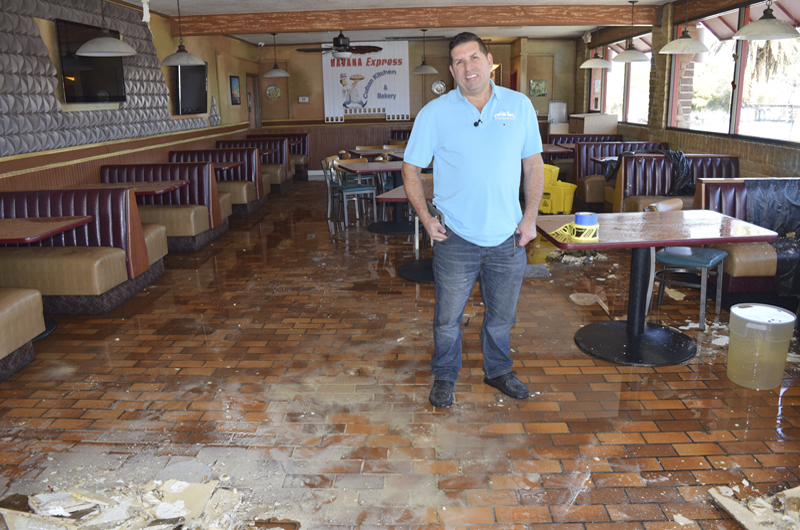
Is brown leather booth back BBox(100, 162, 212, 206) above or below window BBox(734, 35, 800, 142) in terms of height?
below

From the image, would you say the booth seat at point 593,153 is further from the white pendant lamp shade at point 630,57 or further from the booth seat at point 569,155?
the booth seat at point 569,155

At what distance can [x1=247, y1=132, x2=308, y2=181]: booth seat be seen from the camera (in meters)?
13.5

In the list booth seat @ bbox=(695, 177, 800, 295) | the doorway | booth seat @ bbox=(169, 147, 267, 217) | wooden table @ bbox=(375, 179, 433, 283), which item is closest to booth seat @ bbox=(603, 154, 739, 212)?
booth seat @ bbox=(695, 177, 800, 295)

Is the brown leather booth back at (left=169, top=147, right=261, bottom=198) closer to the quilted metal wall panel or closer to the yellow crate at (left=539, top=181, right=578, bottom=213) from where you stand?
the quilted metal wall panel

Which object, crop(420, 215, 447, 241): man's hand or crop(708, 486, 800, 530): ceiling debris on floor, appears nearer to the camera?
crop(708, 486, 800, 530): ceiling debris on floor

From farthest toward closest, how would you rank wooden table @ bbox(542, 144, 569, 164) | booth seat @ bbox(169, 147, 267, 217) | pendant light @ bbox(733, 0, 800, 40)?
wooden table @ bbox(542, 144, 569, 164)
booth seat @ bbox(169, 147, 267, 217)
pendant light @ bbox(733, 0, 800, 40)

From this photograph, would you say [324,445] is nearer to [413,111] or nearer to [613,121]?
[613,121]

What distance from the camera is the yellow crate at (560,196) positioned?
8375 mm

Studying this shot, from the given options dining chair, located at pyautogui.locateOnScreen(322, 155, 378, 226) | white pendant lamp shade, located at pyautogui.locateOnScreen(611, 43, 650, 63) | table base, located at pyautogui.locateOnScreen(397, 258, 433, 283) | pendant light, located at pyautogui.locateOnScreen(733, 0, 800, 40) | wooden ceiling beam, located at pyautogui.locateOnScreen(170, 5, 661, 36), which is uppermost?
wooden ceiling beam, located at pyautogui.locateOnScreen(170, 5, 661, 36)

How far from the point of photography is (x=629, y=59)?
348 inches

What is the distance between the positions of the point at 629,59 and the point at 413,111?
7.37m

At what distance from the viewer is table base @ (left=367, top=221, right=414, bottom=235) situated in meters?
7.73

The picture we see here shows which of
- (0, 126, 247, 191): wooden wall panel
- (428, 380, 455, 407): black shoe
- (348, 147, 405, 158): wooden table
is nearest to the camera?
(428, 380, 455, 407): black shoe

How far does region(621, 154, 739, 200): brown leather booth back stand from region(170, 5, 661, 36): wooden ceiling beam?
131 inches
